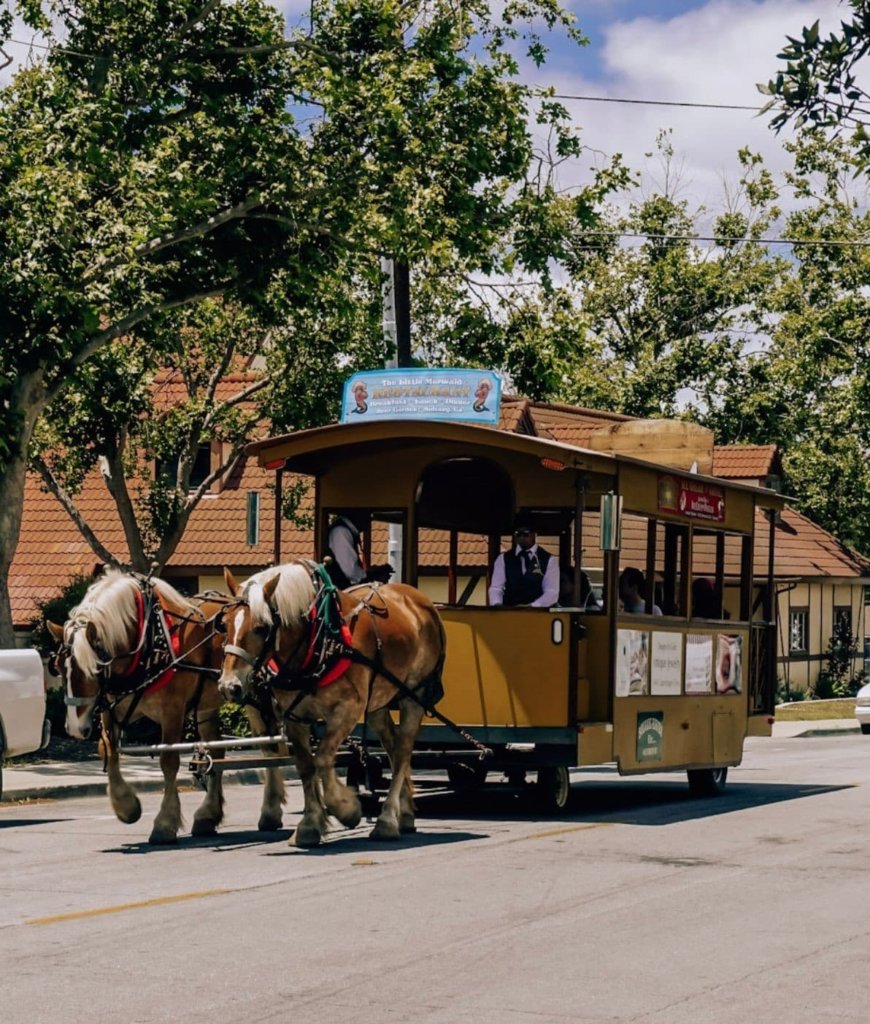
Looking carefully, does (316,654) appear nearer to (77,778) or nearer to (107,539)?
(77,778)

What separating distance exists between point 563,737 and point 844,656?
3527 cm

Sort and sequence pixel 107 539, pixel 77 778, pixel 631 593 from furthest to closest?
pixel 107 539
pixel 77 778
pixel 631 593

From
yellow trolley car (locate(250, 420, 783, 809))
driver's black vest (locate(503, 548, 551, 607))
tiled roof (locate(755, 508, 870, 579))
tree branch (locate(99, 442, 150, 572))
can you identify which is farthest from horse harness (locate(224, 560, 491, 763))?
tiled roof (locate(755, 508, 870, 579))

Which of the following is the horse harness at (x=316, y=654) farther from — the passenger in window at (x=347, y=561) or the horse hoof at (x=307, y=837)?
the passenger in window at (x=347, y=561)

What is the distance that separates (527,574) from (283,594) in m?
3.34

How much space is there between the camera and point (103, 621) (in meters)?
13.2

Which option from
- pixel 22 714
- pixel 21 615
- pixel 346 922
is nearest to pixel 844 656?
pixel 21 615

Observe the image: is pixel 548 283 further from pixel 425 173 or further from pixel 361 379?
pixel 361 379

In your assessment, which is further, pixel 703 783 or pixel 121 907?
pixel 703 783

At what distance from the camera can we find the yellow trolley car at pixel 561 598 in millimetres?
15422

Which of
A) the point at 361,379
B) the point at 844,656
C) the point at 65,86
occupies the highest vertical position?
the point at 65,86

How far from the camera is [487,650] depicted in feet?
51.1

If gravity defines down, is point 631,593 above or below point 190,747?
above

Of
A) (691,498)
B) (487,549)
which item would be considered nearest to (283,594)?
(487,549)
